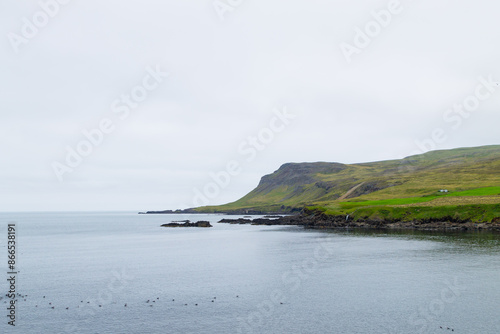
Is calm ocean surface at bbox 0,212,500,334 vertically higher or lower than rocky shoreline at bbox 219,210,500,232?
lower

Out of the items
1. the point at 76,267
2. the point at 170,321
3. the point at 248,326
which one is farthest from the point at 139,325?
the point at 76,267

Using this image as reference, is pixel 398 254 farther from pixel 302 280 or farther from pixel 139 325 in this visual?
pixel 139 325

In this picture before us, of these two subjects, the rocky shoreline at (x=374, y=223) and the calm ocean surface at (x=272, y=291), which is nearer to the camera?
the calm ocean surface at (x=272, y=291)

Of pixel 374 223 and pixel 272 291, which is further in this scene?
pixel 374 223

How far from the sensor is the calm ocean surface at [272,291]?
35438 mm

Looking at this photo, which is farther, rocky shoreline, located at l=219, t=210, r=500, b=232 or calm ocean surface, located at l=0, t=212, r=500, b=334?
Answer: rocky shoreline, located at l=219, t=210, r=500, b=232

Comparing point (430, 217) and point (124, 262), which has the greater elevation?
point (430, 217)

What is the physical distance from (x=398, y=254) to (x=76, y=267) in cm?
5791

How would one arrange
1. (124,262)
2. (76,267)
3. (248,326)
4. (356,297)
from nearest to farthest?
(248,326), (356,297), (76,267), (124,262)

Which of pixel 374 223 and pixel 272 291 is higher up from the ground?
pixel 374 223

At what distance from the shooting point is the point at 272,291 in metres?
47.9

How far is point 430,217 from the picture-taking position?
121188 millimetres

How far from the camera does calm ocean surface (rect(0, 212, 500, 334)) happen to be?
116 feet

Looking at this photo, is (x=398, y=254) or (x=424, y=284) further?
(x=398, y=254)
